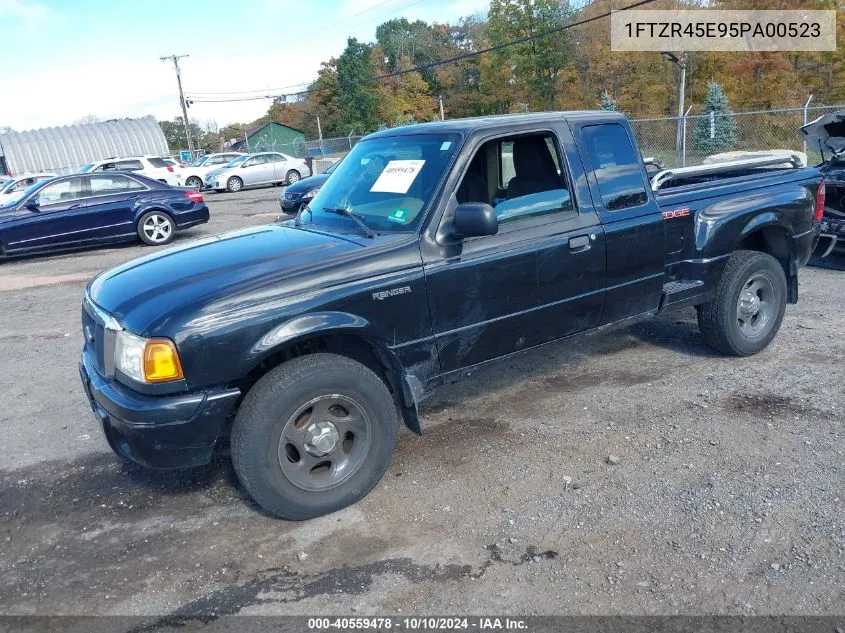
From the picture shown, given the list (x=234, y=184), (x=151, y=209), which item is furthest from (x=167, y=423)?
(x=234, y=184)

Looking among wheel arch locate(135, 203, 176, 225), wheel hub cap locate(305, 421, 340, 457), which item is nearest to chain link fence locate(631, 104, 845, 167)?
wheel arch locate(135, 203, 176, 225)

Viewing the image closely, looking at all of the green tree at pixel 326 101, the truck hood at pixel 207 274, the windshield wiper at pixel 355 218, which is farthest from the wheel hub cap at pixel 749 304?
the green tree at pixel 326 101

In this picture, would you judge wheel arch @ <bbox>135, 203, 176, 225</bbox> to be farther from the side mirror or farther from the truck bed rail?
the side mirror

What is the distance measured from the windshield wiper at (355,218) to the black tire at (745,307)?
2.81 m

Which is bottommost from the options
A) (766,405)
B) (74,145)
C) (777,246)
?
(766,405)

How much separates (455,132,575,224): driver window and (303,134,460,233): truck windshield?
0.92ft

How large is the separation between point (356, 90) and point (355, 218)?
67395 millimetres

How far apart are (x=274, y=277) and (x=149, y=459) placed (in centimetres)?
105

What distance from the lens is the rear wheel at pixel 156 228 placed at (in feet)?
44.4

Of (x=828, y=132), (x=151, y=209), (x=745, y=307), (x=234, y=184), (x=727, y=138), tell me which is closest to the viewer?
(x=745, y=307)

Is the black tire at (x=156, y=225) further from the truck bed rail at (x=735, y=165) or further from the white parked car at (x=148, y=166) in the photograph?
the white parked car at (x=148, y=166)

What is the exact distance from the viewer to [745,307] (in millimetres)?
5531

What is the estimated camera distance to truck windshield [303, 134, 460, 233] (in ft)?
13.3

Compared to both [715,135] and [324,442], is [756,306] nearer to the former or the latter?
[324,442]
